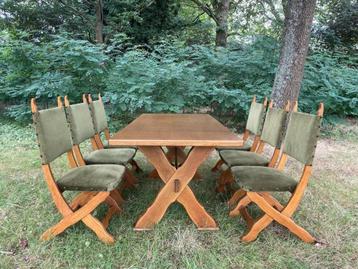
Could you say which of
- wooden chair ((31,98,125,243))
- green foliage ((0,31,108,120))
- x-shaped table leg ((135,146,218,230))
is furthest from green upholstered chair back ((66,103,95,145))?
green foliage ((0,31,108,120))

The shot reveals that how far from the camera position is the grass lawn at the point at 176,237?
171cm

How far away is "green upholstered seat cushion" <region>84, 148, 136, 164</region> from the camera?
235cm

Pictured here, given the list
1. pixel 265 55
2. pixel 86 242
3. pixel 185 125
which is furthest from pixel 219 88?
pixel 86 242

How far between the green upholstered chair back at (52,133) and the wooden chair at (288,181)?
1.25 metres

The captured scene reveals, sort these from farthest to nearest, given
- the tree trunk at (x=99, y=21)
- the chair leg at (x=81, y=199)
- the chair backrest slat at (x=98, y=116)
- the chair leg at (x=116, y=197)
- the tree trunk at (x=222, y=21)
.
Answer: the tree trunk at (x=222, y=21) < the tree trunk at (x=99, y=21) < the chair backrest slat at (x=98, y=116) < the chair leg at (x=116, y=197) < the chair leg at (x=81, y=199)

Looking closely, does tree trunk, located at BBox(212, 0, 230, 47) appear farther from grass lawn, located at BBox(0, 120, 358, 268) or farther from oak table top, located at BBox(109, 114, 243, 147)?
oak table top, located at BBox(109, 114, 243, 147)

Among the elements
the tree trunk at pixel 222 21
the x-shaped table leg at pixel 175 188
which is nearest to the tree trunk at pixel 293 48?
the x-shaped table leg at pixel 175 188

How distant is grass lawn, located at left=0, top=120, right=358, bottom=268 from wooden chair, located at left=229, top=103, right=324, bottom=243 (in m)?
0.11

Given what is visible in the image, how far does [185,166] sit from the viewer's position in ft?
6.39

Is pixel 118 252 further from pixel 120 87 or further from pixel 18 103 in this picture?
pixel 18 103

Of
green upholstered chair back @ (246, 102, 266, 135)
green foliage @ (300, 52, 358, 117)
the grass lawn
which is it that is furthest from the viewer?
green foliage @ (300, 52, 358, 117)

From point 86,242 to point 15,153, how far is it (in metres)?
2.53

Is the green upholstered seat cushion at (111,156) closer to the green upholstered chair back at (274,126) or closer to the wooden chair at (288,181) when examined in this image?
the wooden chair at (288,181)

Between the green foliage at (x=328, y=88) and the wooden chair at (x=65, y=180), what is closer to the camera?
the wooden chair at (x=65, y=180)
